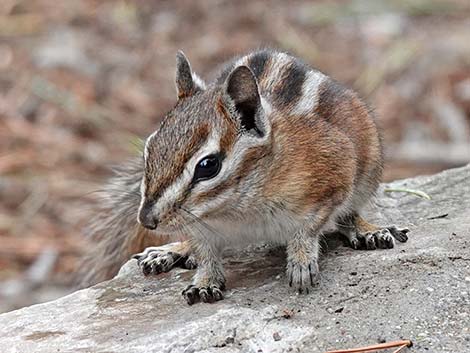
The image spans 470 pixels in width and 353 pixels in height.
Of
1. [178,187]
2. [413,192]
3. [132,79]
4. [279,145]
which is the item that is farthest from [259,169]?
[132,79]

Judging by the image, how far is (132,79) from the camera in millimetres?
7215

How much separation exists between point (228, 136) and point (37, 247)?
2.83 meters

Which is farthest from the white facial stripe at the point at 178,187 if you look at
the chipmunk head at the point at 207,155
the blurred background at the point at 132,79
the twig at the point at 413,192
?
the blurred background at the point at 132,79

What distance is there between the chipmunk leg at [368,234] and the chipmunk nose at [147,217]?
939 millimetres

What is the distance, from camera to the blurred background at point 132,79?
19.2ft

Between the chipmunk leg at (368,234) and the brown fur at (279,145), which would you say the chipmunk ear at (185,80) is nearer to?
the brown fur at (279,145)

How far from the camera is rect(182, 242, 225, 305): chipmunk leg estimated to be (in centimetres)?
321

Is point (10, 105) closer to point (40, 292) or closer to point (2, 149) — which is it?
point (2, 149)

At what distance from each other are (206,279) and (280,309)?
12.6 inches

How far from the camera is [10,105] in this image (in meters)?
6.74

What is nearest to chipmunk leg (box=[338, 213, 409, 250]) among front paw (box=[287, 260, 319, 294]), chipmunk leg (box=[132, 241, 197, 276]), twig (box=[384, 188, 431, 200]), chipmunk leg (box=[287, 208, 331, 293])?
chipmunk leg (box=[287, 208, 331, 293])

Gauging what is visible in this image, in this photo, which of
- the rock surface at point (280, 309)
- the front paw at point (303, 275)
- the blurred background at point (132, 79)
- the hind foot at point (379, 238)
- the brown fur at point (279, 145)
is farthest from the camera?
the blurred background at point (132, 79)

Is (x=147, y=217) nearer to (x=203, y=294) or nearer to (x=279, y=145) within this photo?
(x=203, y=294)

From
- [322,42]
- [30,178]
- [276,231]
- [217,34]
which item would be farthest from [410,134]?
[276,231]
